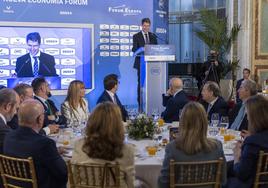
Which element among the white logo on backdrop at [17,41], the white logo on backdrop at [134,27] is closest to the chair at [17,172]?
the white logo on backdrop at [17,41]

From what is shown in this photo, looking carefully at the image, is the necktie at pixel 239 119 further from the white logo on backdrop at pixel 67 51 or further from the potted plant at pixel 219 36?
the potted plant at pixel 219 36

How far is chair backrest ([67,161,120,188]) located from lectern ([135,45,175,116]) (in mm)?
6341

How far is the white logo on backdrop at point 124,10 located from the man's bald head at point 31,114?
711 cm

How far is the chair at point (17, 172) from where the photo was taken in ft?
10.4

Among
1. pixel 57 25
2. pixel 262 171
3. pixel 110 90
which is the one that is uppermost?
pixel 57 25

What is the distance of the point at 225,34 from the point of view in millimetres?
12336

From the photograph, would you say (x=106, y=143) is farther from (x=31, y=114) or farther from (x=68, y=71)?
(x=68, y=71)

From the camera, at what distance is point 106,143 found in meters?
2.95

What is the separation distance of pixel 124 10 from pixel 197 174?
303 inches

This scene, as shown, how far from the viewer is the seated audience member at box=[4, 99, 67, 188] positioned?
3.18 meters

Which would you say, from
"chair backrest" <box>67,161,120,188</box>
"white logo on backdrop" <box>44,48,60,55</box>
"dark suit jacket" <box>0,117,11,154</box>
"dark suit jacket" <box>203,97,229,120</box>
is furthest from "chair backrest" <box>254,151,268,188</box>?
"white logo on backdrop" <box>44,48,60,55</box>

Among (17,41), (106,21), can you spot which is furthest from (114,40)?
(17,41)

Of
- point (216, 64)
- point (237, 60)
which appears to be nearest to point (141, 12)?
point (216, 64)

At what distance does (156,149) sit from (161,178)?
2.54ft
